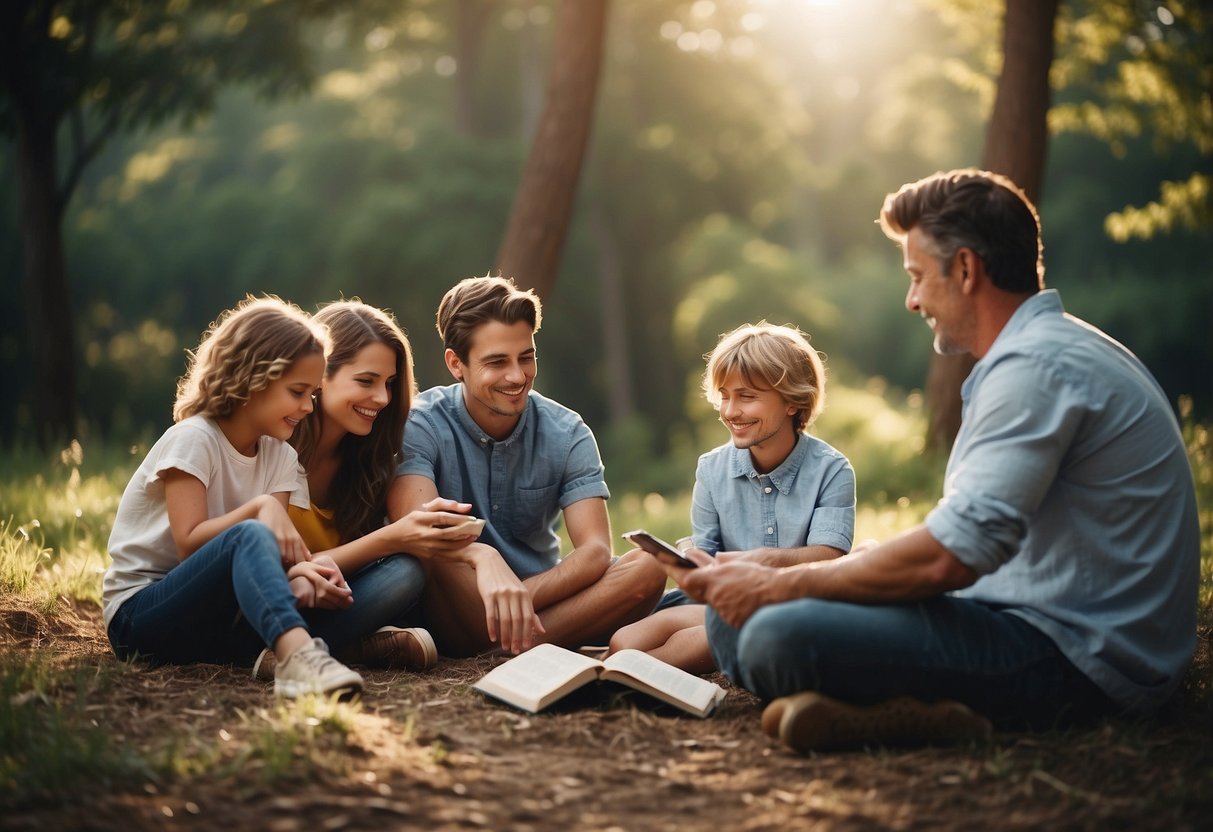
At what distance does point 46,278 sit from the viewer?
10.6m

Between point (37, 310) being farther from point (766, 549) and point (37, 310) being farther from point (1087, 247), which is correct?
point (1087, 247)

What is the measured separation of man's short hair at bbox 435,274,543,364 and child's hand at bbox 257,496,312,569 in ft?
3.23

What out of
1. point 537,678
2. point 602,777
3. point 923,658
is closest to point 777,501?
point 537,678

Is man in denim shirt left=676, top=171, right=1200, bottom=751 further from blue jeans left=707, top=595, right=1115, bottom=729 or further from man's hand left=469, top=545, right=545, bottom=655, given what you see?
man's hand left=469, top=545, right=545, bottom=655

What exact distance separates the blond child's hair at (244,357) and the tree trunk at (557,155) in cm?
389

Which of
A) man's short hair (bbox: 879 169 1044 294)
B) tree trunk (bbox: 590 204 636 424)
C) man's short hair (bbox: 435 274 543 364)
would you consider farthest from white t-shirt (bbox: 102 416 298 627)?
tree trunk (bbox: 590 204 636 424)

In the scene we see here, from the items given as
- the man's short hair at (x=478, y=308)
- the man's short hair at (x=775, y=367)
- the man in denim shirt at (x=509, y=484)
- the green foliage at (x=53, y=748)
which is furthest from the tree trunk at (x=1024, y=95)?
the green foliage at (x=53, y=748)

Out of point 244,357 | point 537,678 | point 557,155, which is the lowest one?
point 537,678

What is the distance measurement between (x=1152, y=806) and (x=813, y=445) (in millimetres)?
1972

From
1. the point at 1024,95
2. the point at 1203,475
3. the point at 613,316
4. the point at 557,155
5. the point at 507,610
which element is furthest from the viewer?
the point at 613,316

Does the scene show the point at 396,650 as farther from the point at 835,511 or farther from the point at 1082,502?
the point at 1082,502

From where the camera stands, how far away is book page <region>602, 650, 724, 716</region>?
3365 mm

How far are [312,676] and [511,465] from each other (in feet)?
4.83

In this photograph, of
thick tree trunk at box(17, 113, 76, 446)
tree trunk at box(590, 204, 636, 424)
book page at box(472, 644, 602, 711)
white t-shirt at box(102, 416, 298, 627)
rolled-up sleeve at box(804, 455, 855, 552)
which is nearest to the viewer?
book page at box(472, 644, 602, 711)
